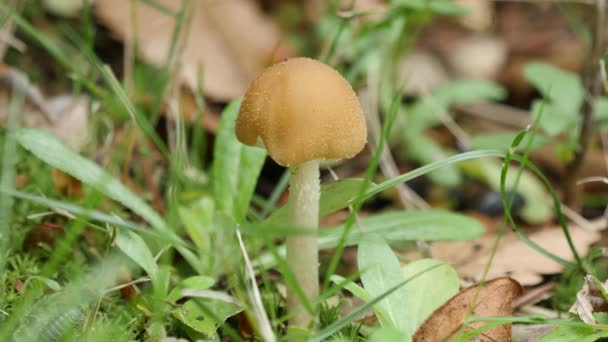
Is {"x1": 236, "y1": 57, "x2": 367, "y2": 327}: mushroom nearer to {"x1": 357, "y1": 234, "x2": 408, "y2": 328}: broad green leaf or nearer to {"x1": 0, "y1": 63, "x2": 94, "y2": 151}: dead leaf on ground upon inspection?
{"x1": 357, "y1": 234, "x2": 408, "y2": 328}: broad green leaf

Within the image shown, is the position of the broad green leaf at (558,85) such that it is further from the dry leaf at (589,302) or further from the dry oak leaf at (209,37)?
the dry oak leaf at (209,37)

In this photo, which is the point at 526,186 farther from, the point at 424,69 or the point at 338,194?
the point at 338,194

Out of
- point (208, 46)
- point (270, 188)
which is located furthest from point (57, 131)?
point (208, 46)

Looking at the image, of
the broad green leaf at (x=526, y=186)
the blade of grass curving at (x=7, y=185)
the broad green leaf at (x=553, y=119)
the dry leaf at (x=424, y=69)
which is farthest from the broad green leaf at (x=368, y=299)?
the dry leaf at (x=424, y=69)

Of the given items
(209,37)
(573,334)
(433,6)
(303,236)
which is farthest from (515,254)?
(209,37)

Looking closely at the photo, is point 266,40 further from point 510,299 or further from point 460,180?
point 510,299

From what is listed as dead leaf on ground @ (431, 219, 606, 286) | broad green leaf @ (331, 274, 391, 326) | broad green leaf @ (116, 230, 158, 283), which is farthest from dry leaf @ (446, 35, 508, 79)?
broad green leaf @ (116, 230, 158, 283)
